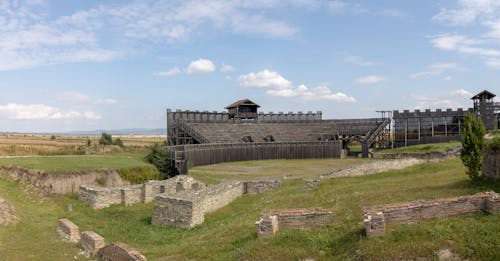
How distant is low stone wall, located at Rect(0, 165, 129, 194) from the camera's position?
27219mm

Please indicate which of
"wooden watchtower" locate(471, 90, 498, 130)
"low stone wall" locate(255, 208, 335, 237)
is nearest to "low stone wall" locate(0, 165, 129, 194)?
"low stone wall" locate(255, 208, 335, 237)

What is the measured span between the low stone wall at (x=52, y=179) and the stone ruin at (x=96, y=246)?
881 centimetres

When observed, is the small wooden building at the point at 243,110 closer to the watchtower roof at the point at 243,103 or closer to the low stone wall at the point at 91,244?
the watchtower roof at the point at 243,103

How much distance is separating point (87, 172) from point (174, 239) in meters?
14.5

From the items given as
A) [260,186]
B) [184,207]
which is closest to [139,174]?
[260,186]

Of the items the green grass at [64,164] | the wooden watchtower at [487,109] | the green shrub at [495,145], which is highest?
the wooden watchtower at [487,109]

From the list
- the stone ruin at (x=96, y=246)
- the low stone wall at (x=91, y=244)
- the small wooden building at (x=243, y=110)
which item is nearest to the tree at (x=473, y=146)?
the stone ruin at (x=96, y=246)

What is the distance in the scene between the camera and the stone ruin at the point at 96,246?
12.6 metres

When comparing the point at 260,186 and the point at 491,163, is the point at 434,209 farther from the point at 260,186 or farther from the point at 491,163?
the point at 260,186

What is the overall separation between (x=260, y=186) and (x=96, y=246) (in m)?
13.8

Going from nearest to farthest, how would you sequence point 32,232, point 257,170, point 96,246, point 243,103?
point 96,246
point 32,232
point 257,170
point 243,103

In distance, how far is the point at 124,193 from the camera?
25906mm

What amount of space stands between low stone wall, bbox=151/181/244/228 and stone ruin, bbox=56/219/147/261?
13.4 feet

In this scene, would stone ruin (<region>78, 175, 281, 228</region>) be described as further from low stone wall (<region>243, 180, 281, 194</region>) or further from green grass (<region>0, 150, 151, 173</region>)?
green grass (<region>0, 150, 151, 173</region>)
